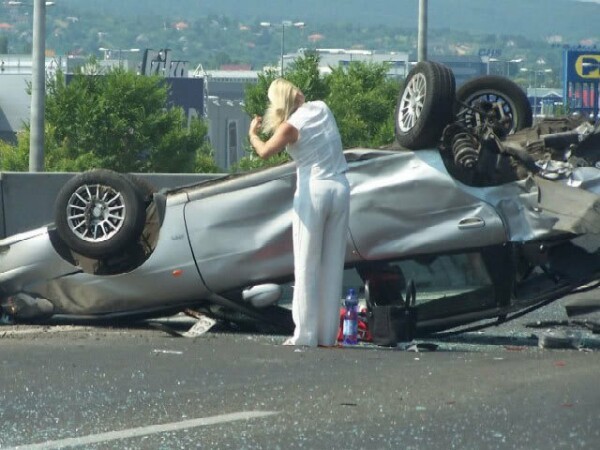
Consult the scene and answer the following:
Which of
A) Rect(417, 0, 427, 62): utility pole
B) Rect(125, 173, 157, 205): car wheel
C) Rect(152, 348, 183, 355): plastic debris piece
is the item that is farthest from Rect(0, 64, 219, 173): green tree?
Rect(152, 348, 183, 355): plastic debris piece

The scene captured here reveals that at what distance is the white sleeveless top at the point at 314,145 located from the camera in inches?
345

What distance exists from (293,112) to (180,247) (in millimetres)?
1299

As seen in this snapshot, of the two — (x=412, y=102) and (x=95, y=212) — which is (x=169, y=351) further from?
(x=412, y=102)

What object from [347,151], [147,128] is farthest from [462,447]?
[147,128]

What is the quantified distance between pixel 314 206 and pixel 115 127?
35.4m

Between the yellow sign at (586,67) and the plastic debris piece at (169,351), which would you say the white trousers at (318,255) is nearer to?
the plastic debris piece at (169,351)

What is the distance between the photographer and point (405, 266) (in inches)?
367

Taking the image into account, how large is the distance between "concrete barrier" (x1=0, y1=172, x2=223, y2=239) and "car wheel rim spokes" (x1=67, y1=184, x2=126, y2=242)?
278cm

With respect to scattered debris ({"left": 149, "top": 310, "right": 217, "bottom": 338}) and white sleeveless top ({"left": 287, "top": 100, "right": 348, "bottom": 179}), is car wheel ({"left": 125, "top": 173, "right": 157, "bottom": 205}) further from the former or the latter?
white sleeveless top ({"left": 287, "top": 100, "right": 348, "bottom": 179})

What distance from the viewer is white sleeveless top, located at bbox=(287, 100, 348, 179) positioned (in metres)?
8.77

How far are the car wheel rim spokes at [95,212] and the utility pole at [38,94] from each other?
11.9 meters

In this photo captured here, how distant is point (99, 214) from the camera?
382 inches

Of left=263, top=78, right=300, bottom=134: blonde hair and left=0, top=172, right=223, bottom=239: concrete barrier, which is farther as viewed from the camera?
left=0, top=172, right=223, bottom=239: concrete barrier

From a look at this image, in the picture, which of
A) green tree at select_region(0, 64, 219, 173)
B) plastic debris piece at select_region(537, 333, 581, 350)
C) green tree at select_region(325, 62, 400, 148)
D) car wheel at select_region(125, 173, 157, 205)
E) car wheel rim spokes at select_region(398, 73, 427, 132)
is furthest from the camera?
green tree at select_region(325, 62, 400, 148)
